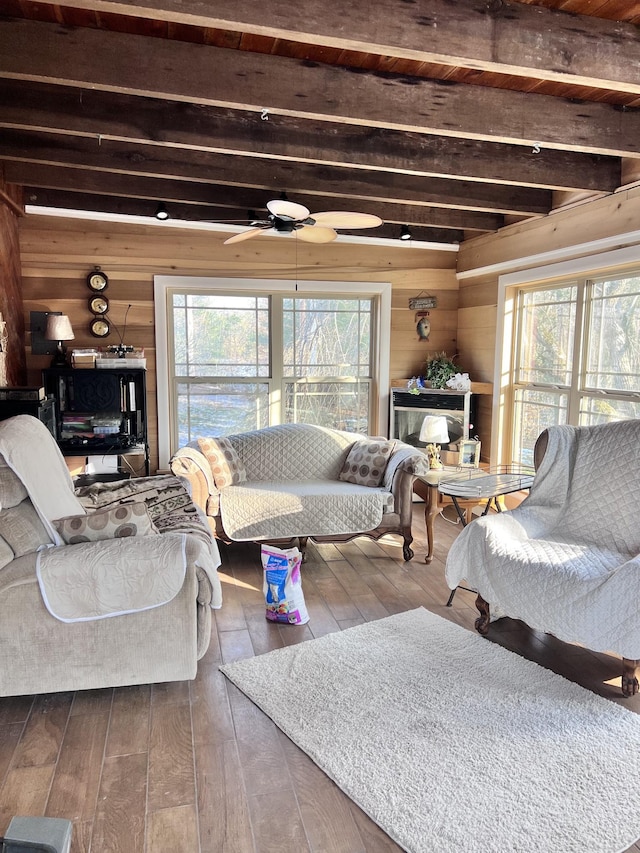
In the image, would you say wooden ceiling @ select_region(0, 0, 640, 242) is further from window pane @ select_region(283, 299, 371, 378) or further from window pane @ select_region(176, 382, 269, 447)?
window pane @ select_region(176, 382, 269, 447)

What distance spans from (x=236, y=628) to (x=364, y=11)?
2.76m

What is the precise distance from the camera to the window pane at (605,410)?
12.9 feet

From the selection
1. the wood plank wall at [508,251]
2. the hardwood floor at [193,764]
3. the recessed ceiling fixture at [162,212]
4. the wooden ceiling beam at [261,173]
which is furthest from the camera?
the recessed ceiling fixture at [162,212]

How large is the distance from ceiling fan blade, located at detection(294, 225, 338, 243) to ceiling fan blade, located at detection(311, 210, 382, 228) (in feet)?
0.67

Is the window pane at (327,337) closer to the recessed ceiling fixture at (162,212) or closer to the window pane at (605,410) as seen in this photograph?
the recessed ceiling fixture at (162,212)

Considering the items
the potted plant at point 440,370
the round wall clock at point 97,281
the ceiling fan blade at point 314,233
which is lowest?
the potted plant at point 440,370

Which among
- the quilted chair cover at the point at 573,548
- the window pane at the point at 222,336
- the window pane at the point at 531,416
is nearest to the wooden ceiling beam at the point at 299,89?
the quilted chair cover at the point at 573,548

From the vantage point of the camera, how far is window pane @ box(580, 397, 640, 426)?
3930 millimetres

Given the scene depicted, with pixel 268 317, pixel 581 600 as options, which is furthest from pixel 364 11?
pixel 268 317

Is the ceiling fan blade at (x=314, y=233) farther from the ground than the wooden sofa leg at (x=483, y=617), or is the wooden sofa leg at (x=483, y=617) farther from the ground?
the ceiling fan blade at (x=314, y=233)

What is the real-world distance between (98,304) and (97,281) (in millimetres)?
188

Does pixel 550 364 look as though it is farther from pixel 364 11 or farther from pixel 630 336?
pixel 364 11

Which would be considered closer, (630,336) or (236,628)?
(236,628)

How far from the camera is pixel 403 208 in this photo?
4953 mm
